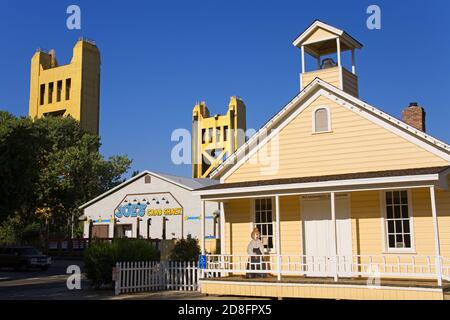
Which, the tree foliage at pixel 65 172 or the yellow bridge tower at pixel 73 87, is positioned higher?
the yellow bridge tower at pixel 73 87

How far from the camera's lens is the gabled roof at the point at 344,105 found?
15.9 meters

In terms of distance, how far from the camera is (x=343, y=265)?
16.3 metres

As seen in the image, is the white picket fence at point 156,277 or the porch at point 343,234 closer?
the porch at point 343,234

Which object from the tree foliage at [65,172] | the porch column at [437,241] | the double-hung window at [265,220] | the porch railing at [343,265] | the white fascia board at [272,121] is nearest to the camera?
the porch column at [437,241]

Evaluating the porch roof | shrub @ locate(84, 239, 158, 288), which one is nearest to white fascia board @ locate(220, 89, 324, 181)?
the porch roof

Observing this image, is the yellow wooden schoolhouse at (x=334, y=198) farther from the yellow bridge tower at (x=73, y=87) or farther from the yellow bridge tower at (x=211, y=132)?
the yellow bridge tower at (x=211, y=132)

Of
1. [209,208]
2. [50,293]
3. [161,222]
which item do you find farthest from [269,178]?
[161,222]

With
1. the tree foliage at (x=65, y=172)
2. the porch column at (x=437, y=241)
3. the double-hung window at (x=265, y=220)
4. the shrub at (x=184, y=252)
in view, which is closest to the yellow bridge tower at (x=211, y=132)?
the tree foliage at (x=65, y=172)

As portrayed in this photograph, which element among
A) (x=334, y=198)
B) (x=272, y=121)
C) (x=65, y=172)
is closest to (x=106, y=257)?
(x=272, y=121)

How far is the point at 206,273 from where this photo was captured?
17953 mm

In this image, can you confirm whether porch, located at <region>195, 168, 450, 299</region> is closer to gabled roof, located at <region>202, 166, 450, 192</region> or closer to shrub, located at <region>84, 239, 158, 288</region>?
gabled roof, located at <region>202, 166, 450, 192</region>

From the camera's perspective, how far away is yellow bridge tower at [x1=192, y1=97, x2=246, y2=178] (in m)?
77.1

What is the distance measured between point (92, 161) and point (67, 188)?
5.67m

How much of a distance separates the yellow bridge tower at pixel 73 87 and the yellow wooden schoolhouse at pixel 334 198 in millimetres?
51961
